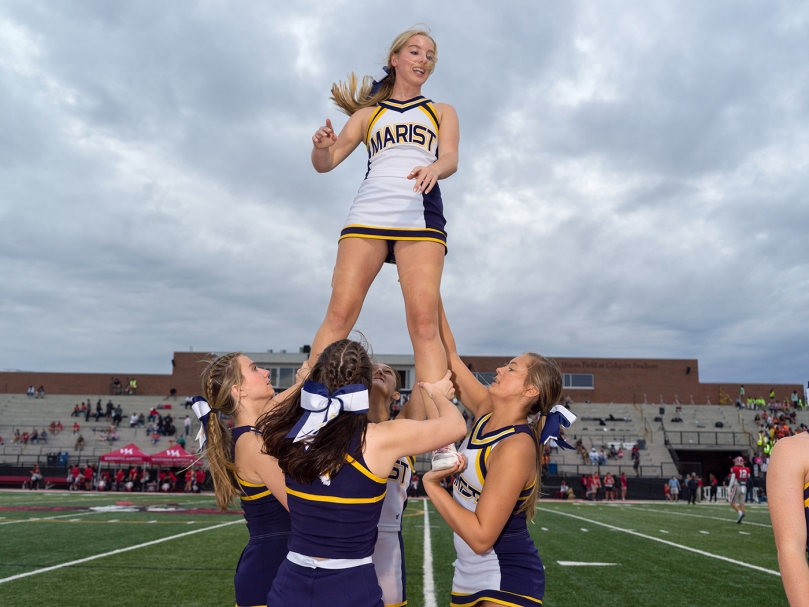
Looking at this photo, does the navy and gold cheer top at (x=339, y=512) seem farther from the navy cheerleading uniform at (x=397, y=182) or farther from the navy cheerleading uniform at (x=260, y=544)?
the navy cheerleading uniform at (x=397, y=182)

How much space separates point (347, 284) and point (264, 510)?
1.12 meters

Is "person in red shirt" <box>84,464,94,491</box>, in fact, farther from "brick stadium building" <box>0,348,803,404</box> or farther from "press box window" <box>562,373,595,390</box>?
"press box window" <box>562,373,595,390</box>

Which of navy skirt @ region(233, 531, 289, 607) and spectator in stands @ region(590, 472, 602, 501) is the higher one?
navy skirt @ region(233, 531, 289, 607)

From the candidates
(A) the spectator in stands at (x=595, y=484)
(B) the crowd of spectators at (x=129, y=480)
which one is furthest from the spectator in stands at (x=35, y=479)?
(A) the spectator in stands at (x=595, y=484)

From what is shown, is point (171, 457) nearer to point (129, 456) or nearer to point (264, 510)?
point (129, 456)

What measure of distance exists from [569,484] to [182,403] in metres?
24.3

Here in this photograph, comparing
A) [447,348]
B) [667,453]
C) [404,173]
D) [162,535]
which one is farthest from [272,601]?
[667,453]

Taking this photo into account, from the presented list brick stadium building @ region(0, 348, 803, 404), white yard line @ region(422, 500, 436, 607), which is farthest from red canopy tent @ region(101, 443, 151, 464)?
brick stadium building @ region(0, 348, 803, 404)

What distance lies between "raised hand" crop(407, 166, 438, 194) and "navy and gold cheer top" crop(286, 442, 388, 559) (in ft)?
4.03

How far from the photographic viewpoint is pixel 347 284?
10.2 ft

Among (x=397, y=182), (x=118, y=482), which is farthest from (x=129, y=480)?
(x=397, y=182)

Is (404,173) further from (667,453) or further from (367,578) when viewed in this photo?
(667,453)

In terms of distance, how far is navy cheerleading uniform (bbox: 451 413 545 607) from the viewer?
9.14ft

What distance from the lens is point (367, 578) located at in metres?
2.34
